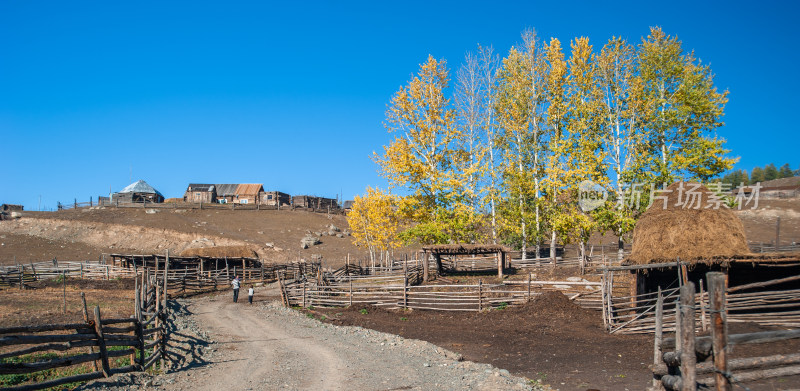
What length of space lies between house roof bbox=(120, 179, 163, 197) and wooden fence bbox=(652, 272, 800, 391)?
78.1 meters

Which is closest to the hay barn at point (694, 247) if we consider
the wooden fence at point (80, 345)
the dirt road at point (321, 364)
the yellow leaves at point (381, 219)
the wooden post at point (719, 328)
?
the dirt road at point (321, 364)

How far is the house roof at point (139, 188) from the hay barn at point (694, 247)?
70555 mm

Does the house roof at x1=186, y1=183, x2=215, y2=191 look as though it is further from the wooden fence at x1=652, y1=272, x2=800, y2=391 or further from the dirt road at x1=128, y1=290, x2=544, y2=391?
the wooden fence at x1=652, y1=272, x2=800, y2=391

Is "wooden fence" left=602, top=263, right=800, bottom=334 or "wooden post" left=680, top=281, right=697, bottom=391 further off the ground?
"wooden post" left=680, top=281, right=697, bottom=391

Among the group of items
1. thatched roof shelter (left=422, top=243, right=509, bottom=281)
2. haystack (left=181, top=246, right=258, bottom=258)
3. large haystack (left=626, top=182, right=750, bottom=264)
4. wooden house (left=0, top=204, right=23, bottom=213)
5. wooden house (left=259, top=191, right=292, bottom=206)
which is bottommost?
haystack (left=181, top=246, right=258, bottom=258)

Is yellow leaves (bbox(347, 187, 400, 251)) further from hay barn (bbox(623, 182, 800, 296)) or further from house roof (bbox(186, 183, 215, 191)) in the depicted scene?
house roof (bbox(186, 183, 215, 191))

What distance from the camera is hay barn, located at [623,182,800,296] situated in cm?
1627

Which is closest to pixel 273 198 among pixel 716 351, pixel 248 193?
pixel 248 193

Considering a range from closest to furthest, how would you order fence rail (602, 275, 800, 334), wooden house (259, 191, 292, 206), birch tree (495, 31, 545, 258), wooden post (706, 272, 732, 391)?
wooden post (706, 272, 732, 391)
fence rail (602, 275, 800, 334)
birch tree (495, 31, 545, 258)
wooden house (259, 191, 292, 206)

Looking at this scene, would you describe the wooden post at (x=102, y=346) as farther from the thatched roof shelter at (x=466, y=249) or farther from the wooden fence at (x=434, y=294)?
the thatched roof shelter at (x=466, y=249)

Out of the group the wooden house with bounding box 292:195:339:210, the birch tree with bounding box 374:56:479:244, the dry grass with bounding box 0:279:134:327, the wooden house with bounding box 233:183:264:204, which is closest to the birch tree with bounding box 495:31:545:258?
the birch tree with bounding box 374:56:479:244

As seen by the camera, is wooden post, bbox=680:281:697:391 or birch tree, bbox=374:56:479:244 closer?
wooden post, bbox=680:281:697:391

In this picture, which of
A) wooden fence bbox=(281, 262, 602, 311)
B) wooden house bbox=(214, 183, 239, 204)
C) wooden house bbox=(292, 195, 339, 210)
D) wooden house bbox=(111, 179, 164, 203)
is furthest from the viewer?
wooden house bbox=(214, 183, 239, 204)

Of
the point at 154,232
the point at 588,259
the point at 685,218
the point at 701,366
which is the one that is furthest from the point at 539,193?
the point at 154,232
